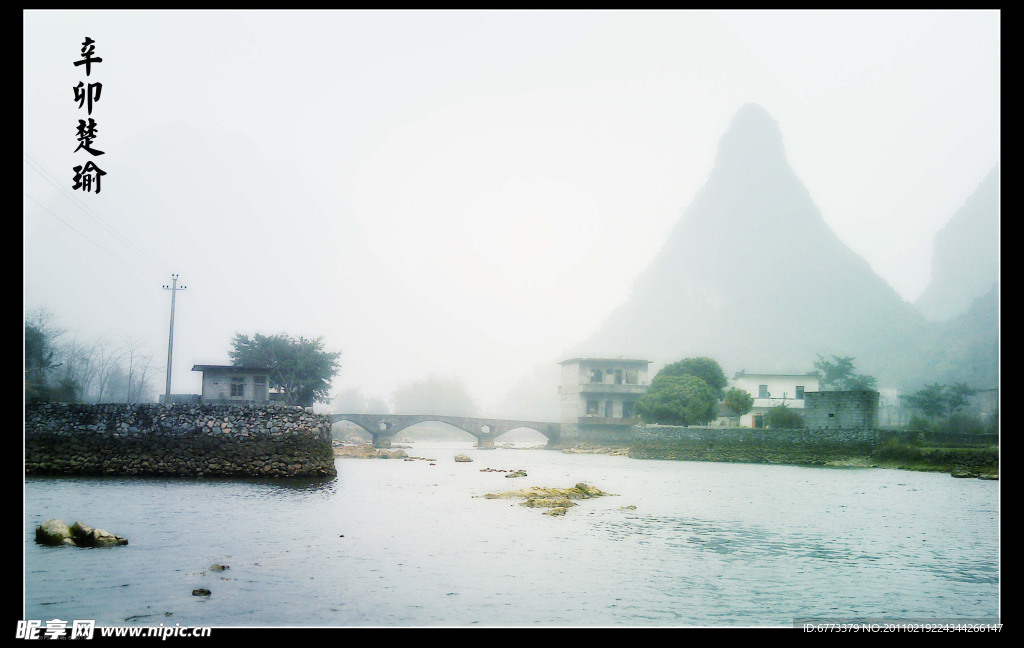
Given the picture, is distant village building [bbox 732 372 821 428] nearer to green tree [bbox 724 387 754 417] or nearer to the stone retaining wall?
green tree [bbox 724 387 754 417]

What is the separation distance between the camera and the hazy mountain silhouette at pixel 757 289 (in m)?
138

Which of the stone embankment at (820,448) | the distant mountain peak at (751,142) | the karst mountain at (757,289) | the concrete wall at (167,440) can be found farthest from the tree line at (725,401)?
the distant mountain peak at (751,142)

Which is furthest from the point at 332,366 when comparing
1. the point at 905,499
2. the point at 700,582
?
the point at 700,582

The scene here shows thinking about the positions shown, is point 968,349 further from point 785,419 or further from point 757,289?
point 757,289

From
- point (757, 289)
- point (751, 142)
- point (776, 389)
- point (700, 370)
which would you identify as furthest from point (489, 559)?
point (751, 142)

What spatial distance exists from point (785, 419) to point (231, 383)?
3927 cm

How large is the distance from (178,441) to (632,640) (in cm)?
2683

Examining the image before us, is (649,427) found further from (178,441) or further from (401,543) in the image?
(401,543)

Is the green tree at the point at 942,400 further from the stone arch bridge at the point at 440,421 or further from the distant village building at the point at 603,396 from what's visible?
the stone arch bridge at the point at 440,421

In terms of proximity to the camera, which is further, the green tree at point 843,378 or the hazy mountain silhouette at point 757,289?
the hazy mountain silhouette at point 757,289

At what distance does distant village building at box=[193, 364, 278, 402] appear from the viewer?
40.6 metres

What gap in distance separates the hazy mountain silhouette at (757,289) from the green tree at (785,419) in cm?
6697

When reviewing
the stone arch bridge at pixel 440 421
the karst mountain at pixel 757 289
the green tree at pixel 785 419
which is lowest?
the stone arch bridge at pixel 440 421
